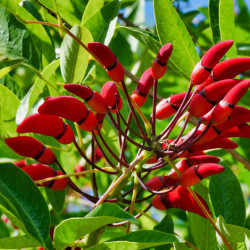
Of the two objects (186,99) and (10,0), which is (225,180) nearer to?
(186,99)

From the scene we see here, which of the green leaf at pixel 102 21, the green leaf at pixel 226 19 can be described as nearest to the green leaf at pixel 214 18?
the green leaf at pixel 226 19

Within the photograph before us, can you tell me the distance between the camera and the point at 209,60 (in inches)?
47.5

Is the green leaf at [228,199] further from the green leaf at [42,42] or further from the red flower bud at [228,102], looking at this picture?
the green leaf at [42,42]

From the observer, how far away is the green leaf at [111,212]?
0.95 meters

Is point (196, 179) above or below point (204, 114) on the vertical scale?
below

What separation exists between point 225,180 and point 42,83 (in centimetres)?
61

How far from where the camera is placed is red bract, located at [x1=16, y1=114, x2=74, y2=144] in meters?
1.19

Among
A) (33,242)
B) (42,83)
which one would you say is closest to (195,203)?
(33,242)

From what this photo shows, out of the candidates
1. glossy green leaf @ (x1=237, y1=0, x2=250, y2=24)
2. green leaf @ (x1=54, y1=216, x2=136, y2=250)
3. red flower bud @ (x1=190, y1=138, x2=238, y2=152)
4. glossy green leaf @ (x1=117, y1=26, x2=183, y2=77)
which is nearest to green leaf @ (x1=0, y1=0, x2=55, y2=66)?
glossy green leaf @ (x1=117, y1=26, x2=183, y2=77)

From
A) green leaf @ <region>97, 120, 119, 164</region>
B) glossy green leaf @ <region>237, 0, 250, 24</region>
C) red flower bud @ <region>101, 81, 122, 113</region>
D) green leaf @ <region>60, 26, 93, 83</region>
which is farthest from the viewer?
glossy green leaf @ <region>237, 0, 250, 24</region>

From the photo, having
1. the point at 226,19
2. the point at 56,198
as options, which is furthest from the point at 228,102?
the point at 56,198

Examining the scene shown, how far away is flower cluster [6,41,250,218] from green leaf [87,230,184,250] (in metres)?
0.15

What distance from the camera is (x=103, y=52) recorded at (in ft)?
3.84

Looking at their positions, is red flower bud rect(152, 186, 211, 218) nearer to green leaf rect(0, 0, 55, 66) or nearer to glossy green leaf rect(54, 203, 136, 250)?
glossy green leaf rect(54, 203, 136, 250)
